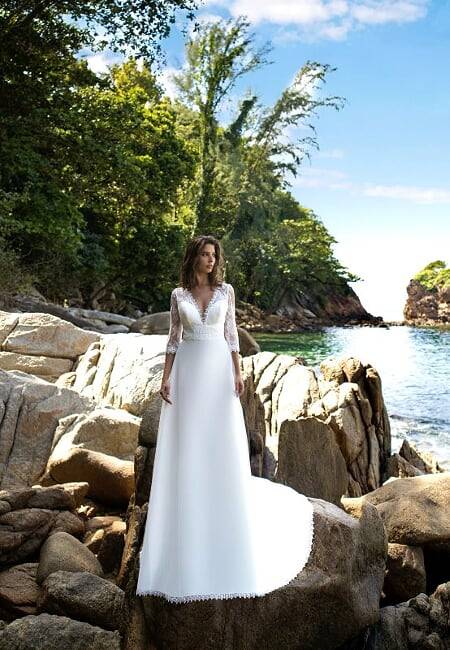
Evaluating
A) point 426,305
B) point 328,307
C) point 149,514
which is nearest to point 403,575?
point 149,514

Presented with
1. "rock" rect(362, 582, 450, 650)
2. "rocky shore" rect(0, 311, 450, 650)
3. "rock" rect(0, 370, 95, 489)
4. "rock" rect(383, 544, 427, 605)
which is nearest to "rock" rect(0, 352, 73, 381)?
"rocky shore" rect(0, 311, 450, 650)

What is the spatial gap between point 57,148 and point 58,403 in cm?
1474

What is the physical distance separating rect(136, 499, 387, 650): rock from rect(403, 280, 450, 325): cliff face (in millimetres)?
67169

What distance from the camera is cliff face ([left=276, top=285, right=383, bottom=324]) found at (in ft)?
183

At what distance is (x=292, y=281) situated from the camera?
5250cm

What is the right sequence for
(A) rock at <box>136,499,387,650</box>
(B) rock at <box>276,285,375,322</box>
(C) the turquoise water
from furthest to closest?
(B) rock at <box>276,285,375,322</box> → (C) the turquoise water → (A) rock at <box>136,499,387,650</box>

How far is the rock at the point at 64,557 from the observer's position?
15.0ft

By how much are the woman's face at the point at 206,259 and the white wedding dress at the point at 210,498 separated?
166 millimetres

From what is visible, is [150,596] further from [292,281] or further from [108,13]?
[292,281]

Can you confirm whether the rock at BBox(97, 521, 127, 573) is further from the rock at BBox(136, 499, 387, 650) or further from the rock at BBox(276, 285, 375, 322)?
the rock at BBox(276, 285, 375, 322)

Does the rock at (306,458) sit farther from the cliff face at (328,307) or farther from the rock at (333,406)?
the cliff face at (328,307)

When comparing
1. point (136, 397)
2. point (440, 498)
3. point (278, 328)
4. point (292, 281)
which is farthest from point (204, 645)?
point (292, 281)

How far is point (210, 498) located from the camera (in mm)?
4152

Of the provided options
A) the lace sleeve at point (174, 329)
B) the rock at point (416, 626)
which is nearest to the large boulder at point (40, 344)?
the lace sleeve at point (174, 329)
